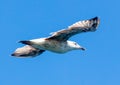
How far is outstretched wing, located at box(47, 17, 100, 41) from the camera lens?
56881mm

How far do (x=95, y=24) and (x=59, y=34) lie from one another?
10.5ft

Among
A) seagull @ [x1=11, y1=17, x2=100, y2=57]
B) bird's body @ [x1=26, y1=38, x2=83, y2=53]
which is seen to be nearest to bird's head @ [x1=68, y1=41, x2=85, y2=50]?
seagull @ [x1=11, y1=17, x2=100, y2=57]

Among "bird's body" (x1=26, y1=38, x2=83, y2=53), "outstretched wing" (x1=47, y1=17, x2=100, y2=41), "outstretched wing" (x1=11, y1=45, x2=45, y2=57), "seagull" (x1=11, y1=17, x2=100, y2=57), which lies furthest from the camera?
"outstretched wing" (x1=11, y1=45, x2=45, y2=57)

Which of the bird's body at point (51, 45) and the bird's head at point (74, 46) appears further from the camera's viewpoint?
the bird's head at point (74, 46)

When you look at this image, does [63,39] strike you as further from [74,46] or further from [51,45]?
[74,46]

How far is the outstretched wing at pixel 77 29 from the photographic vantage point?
56881mm

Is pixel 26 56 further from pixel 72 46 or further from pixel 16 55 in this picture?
pixel 72 46

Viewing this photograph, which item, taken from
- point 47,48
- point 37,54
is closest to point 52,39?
point 47,48

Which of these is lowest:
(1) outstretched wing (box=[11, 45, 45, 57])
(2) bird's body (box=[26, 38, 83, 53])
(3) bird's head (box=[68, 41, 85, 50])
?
(2) bird's body (box=[26, 38, 83, 53])

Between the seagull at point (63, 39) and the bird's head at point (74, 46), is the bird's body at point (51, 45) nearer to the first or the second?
the seagull at point (63, 39)

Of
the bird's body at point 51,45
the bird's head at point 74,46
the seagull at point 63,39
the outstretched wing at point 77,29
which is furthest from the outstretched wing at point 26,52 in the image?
the outstretched wing at point 77,29

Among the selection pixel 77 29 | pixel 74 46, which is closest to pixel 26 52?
pixel 74 46

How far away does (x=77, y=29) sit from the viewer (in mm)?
56781

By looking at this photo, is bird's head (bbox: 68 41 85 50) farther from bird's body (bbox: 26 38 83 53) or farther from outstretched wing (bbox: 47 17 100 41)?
outstretched wing (bbox: 47 17 100 41)
